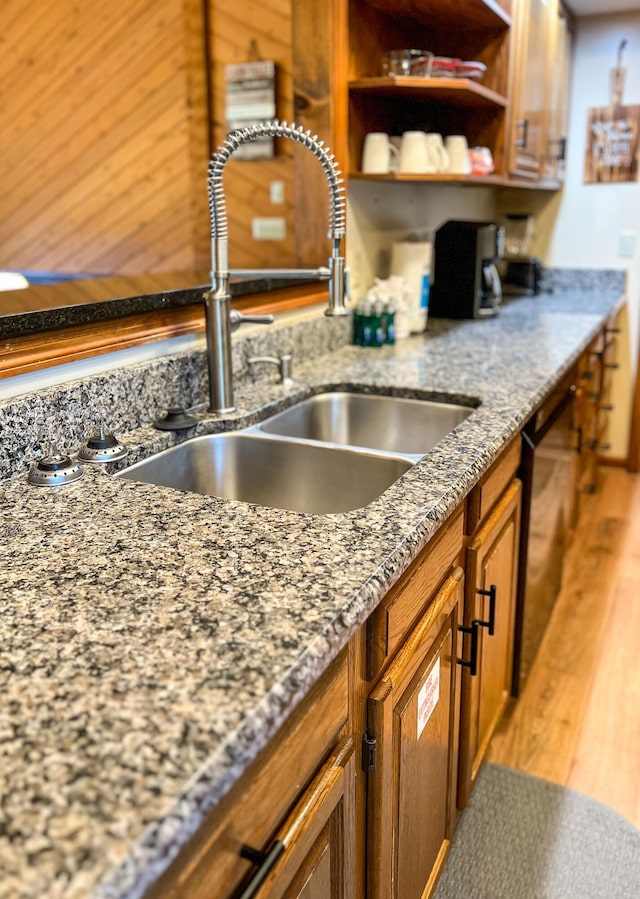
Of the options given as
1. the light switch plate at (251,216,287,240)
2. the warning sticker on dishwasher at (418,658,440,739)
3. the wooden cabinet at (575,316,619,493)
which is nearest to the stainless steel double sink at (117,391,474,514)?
the warning sticker on dishwasher at (418,658,440,739)

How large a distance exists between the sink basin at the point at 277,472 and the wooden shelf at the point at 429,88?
110 cm

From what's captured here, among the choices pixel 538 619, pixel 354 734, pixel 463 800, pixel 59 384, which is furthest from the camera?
pixel 538 619

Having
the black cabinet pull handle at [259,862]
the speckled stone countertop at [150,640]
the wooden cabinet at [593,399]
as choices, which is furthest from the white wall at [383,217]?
the black cabinet pull handle at [259,862]

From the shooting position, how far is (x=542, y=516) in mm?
1997

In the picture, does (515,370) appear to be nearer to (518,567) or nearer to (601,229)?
(518,567)

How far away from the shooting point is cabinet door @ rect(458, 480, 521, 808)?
55.8 inches

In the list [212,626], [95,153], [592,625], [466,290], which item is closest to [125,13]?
[95,153]

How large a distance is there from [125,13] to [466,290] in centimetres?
174

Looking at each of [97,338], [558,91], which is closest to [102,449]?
[97,338]

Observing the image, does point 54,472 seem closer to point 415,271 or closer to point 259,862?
point 259,862

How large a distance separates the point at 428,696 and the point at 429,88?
160 cm

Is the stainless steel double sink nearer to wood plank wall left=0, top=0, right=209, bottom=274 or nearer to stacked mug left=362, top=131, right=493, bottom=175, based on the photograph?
stacked mug left=362, top=131, right=493, bottom=175

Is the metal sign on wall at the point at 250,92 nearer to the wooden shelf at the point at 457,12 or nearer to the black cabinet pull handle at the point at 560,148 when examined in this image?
the wooden shelf at the point at 457,12

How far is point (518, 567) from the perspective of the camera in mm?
1834
